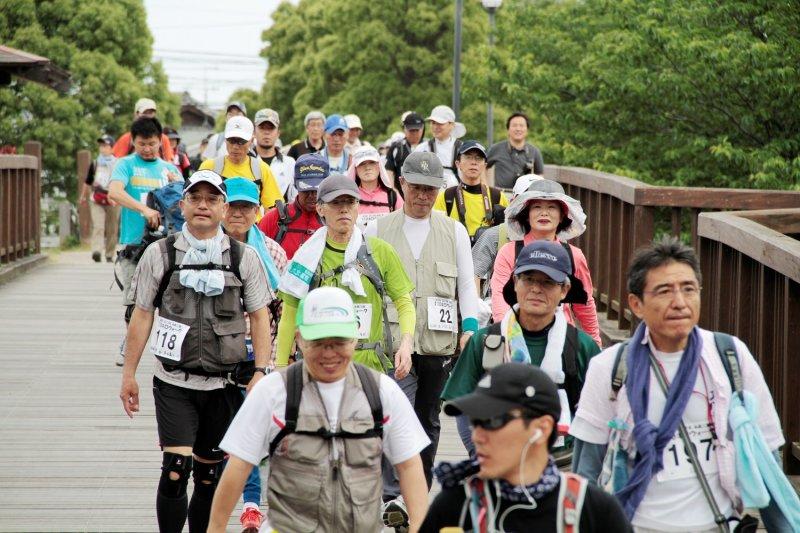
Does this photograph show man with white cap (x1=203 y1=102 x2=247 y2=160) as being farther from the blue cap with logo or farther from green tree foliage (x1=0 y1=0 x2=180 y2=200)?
green tree foliage (x1=0 y1=0 x2=180 y2=200)

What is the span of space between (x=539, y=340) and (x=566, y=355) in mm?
135

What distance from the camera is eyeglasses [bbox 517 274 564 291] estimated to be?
556 cm

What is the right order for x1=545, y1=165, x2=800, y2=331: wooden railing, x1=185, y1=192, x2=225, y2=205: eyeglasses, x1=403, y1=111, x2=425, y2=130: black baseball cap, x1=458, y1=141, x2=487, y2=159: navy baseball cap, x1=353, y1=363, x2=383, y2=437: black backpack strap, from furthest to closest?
1. x1=403, y1=111, x2=425, y2=130: black baseball cap
2. x1=545, y1=165, x2=800, y2=331: wooden railing
3. x1=458, y1=141, x2=487, y2=159: navy baseball cap
4. x1=185, y1=192, x2=225, y2=205: eyeglasses
5. x1=353, y1=363, x2=383, y2=437: black backpack strap

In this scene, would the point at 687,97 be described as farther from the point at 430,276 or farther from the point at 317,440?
the point at 317,440

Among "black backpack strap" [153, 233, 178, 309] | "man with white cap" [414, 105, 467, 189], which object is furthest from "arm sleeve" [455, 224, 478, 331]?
"man with white cap" [414, 105, 467, 189]

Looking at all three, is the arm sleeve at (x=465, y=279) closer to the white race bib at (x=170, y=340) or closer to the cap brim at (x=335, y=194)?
the cap brim at (x=335, y=194)

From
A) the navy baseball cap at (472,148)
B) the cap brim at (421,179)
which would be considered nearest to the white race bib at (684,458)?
the cap brim at (421,179)

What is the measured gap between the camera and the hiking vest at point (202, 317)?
6.45 m

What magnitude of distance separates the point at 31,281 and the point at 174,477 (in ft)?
43.0

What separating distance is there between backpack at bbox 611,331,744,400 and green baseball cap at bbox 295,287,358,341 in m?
0.87

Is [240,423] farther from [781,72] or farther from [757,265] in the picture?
[781,72]

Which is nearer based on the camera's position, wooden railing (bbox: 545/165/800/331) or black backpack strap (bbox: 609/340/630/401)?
black backpack strap (bbox: 609/340/630/401)

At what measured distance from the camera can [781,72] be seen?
52.6 ft

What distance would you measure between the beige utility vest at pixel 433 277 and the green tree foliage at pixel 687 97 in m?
8.82
